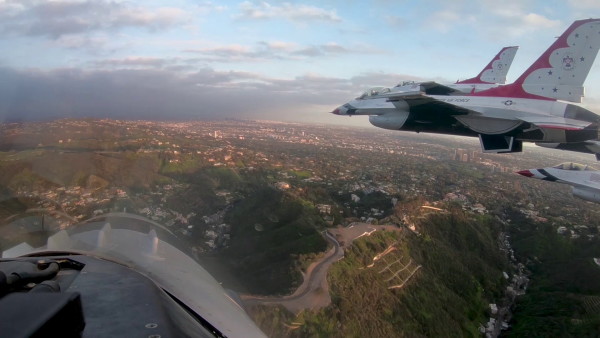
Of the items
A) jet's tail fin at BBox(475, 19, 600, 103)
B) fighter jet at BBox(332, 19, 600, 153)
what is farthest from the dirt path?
jet's tail fin at BBox(475, 19, 600, 103)

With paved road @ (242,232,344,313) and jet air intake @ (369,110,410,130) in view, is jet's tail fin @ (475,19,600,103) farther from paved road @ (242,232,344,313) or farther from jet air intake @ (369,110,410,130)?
paved road @ (242,232,344,313)

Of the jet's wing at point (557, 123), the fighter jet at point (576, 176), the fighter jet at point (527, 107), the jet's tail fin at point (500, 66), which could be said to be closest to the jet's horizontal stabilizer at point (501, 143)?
the fighter jet at point (527, 107)

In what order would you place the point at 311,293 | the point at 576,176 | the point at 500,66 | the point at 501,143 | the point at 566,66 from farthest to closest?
1. the point at 500,66
2. the point at 576,176
3. the point at 311,293
4. the point at 501,143
5. the point at 566,66

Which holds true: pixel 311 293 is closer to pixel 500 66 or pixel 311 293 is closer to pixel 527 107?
pixel 527 107

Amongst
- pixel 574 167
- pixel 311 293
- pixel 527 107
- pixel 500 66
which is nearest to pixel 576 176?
pixel 574 167

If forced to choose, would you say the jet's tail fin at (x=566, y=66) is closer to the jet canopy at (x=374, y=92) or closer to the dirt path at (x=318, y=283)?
the jet canopy at (x=374, y=92)

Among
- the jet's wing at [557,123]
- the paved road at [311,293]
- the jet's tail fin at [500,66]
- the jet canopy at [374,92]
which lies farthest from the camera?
the jet's tail fin at [500,66]

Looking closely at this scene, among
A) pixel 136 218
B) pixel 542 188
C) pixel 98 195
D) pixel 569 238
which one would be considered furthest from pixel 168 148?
pixel 542 188
